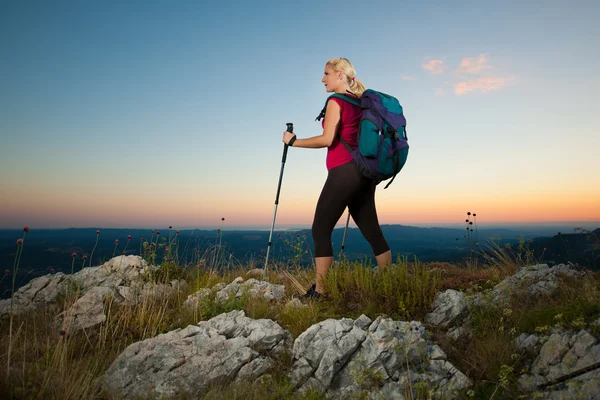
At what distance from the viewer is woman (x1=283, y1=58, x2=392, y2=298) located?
4.90 meters

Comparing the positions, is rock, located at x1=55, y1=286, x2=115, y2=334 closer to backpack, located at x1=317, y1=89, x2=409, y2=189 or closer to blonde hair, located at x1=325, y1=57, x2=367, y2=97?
backpack, located at x1=317, y1=89, x2=409, y2=189

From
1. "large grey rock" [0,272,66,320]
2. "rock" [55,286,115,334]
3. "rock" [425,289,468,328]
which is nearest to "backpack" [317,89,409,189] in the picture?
"rock" [425,289,468,328]

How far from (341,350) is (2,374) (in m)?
2.89

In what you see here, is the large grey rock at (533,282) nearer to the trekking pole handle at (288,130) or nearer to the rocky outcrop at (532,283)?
the rocky outcrop at (532,283)

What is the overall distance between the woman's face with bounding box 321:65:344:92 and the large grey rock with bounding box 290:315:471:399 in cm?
312

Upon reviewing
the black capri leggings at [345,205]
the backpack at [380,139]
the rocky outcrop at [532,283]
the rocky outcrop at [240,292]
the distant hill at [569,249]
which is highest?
the backpack at [380,139]

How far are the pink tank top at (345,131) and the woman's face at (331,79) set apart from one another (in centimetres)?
31

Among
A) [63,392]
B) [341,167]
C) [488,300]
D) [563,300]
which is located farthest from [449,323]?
[63,392]

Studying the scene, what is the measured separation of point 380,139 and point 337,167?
0.67 m

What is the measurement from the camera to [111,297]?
5.30m

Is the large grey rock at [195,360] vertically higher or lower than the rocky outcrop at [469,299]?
lower

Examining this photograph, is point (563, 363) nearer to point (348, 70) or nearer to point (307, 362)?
point (307, 362)

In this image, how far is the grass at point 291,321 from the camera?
3238mm

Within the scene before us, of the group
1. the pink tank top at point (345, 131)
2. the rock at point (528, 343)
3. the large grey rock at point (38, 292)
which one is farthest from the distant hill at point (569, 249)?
the large grey rock at point (38, 292)
